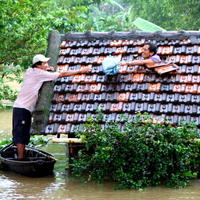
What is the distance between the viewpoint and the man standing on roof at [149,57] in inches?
410

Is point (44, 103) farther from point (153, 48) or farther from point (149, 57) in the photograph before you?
point (153, 48)

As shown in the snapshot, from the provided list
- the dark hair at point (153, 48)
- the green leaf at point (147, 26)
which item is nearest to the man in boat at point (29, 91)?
the dark hair at point (153, 48)

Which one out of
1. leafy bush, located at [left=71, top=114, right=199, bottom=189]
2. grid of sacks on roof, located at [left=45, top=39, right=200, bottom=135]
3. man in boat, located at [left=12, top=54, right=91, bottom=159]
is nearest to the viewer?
leafy bush, located at [left=71, top=114, right=199, bottom=189]

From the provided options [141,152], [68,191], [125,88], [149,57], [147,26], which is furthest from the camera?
[147,26]

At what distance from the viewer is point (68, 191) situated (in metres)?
10.1

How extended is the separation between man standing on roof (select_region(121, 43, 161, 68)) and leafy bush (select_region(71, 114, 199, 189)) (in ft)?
3.96

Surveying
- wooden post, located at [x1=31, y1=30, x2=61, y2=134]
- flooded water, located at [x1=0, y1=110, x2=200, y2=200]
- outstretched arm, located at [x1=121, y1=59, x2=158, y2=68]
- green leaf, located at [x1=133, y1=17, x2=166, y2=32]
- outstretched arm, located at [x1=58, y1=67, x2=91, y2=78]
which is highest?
green leaf, located at [x1=133, y1=17, x2=166, y2=32]

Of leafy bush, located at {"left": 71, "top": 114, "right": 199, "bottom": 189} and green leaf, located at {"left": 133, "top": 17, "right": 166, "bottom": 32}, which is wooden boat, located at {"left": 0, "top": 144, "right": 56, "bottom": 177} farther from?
green leaf, located at {"left": 133, "top": 17, "right": 166, "bottom": 32}

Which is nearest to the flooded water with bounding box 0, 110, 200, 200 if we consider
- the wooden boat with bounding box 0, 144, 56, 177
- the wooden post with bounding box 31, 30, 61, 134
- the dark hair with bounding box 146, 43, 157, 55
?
the wooden boat with bounding box 0, 144, 56, 177

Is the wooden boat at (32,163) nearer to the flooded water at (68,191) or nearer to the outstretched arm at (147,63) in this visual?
the flooded water at (68,191)

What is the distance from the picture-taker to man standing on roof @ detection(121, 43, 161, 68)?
10.4 m

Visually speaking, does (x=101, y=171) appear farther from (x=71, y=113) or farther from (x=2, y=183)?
(x=2, y=183)

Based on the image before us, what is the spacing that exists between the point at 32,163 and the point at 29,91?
1316 millimetres

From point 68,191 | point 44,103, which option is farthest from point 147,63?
point 68,191
